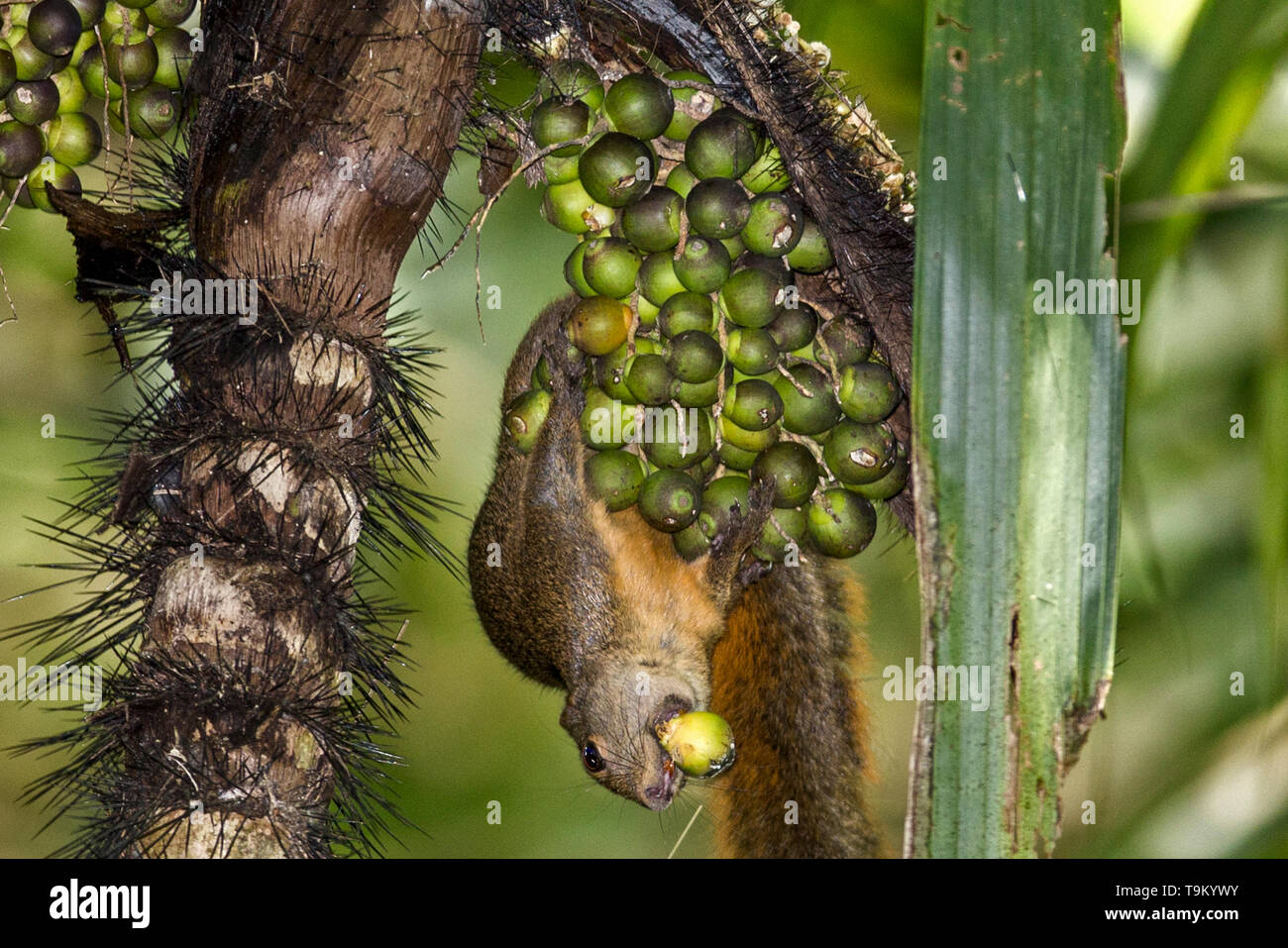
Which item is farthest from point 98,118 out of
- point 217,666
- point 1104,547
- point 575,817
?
point 575,817

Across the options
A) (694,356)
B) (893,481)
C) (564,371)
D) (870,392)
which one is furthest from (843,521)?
(564,371)

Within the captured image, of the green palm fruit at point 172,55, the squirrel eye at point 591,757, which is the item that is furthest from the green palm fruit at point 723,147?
the squirrel eye at point 591,757

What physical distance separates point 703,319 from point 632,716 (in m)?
0.89

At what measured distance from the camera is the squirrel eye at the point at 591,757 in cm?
214

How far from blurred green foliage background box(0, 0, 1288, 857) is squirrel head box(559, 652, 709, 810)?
272 mm

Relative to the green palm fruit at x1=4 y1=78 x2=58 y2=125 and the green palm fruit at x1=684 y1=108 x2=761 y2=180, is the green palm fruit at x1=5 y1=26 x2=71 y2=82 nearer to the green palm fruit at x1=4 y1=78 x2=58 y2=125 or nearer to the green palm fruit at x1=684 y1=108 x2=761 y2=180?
the green palm fruit at x1=4 y1=78 x2=58 y2=125

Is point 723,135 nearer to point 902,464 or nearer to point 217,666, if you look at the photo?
point 902,464

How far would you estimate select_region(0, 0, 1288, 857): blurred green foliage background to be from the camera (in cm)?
161

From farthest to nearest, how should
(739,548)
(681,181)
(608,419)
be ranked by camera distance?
(739,548) → (608,419) → (681,181)

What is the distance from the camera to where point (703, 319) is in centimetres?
149

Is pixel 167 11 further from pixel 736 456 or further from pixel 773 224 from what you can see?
pixel 736 456

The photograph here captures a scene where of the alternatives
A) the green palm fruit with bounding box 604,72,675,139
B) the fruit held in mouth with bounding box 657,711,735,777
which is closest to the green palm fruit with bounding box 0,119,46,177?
the green palm fruit with bounding box 604,72,675,139

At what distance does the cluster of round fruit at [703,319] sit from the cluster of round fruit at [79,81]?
53cm

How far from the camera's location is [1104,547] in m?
1.12
